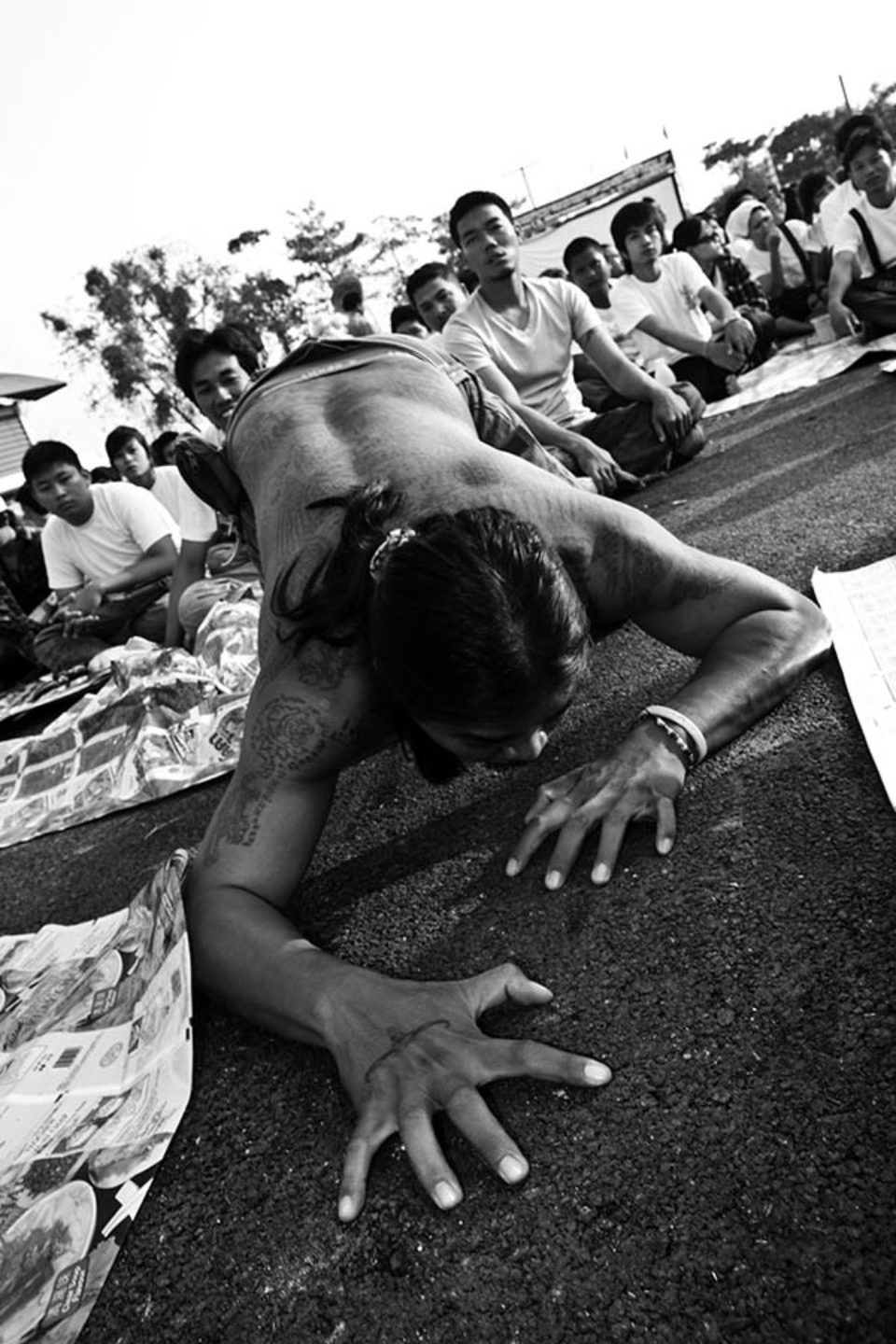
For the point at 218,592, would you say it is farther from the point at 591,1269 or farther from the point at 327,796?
the point at 591,1269

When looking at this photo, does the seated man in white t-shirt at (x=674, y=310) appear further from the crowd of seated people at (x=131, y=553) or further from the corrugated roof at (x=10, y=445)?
the corrugated roof at (x=10, y=445)

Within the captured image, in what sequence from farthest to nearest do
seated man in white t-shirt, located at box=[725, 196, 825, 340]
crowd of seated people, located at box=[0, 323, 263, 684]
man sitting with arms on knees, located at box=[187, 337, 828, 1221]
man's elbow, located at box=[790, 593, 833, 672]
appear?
1. seated man in white t-shirt, located at box=[725, 196, 825, 340]
2. crowd of seated people, located at box=[0, 323, 263, 684]
3. man's elbow, located at box=[790, 593, 833, 672]
4. man sitting with arms on knees, located at box=[187, 337, 828, 1221]

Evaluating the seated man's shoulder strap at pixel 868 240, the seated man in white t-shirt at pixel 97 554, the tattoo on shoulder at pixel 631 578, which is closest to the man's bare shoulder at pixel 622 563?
the tattoo on shoulder at pixel 631 578

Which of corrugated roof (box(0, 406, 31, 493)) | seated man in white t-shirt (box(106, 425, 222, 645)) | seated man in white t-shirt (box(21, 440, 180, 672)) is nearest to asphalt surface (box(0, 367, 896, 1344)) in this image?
seated man in white t-shirt (box(106, 425, 222, 645))

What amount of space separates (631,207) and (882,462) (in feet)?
11.5

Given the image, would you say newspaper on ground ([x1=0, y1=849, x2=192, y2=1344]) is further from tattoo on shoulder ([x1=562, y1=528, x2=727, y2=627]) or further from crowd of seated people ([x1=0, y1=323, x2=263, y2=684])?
crowd of seated people ([x1=0, y1=323, x2=263, y2=684])

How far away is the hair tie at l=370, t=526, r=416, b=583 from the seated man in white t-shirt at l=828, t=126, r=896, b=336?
470 cm

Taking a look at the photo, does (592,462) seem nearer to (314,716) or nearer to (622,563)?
(622,563)

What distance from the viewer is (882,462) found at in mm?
2900

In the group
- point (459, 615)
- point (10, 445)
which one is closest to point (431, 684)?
point (459, 615)

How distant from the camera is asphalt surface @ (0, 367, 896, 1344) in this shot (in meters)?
0.85

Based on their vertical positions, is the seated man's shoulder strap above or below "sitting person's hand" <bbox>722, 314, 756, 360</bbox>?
above

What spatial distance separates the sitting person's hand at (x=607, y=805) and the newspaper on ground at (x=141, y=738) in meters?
1.39

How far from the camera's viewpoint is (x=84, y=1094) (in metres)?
1.35
